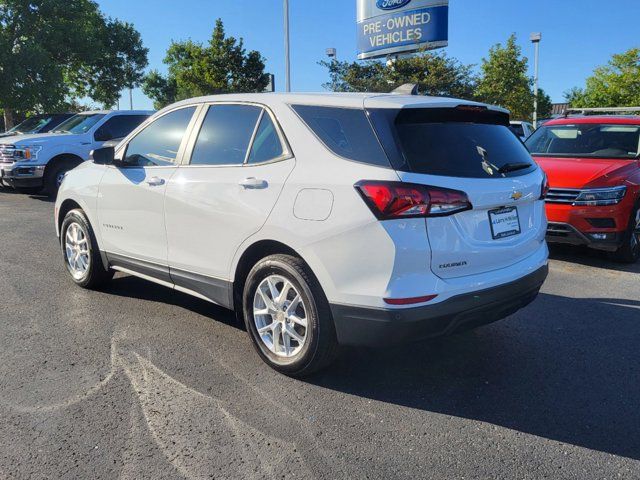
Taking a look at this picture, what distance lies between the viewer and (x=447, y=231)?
9.89 feet

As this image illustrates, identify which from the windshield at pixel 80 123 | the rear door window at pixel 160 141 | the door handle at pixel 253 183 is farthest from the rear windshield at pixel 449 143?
the windshield at pixel 80 123

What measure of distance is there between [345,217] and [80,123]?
11.8m

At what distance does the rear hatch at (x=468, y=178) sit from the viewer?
303 cm

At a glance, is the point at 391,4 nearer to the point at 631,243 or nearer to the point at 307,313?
the point at 631,243

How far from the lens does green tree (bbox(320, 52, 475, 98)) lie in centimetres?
2003

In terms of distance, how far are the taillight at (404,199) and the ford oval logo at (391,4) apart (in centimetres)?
2138

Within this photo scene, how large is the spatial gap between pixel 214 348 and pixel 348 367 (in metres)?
0.99

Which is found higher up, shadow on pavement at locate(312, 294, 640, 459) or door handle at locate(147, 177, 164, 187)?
door handle at locate(147, 177, 164, 187)

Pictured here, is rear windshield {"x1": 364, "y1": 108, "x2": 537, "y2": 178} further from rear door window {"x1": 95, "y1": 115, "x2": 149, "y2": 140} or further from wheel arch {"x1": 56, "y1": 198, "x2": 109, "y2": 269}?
rear door window {"x1": 95, "y1": 115, "x2": 149, "y2": 140}

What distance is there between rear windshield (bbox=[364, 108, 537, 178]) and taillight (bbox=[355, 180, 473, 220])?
0.12 m

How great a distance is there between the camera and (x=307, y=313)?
10.7 ft

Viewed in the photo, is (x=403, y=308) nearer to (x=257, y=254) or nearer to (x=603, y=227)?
(x=257, y=254)

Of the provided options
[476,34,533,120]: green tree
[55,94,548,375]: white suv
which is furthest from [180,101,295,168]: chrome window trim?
[476,34,533,120]: green tree

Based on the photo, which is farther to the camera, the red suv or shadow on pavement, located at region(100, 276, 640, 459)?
the red suv
